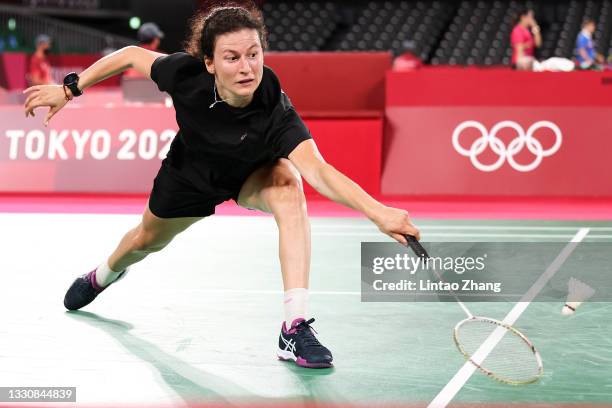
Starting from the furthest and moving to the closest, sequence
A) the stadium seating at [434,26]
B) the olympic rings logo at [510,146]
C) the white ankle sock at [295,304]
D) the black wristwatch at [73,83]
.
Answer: the stadium seating at [434,26]
the olympic rings logo at [510,146]
the black wristwatch at [73,83]
the white ankle sock at [295,304]

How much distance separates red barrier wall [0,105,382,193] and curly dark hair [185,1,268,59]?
5776mm

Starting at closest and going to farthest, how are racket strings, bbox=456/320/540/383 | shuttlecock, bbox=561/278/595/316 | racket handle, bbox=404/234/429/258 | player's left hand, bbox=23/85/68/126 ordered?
1. racket handle, bbox=404/234/429/258
2. racket strings, bbox=456/320/540/383
3. player's left hand, bbox=23/85/68/126
4. shuttlecock, bbox=561/278/595/316

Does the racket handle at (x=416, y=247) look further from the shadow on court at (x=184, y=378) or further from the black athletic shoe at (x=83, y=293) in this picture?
the black athletic shoe at (x=83, y=293)

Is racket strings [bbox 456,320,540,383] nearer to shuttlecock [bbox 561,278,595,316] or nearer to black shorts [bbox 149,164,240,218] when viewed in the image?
shuttlecock [bbox 561,278,595,316]

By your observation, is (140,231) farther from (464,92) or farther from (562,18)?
(562,18)

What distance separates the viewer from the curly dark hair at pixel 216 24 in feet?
11.7

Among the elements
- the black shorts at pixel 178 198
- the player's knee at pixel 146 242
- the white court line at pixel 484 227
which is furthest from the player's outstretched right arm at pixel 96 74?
the white court line at pixel 484 227

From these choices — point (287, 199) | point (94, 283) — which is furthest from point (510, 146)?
point (287, 199)

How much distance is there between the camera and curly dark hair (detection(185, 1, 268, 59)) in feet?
11.7

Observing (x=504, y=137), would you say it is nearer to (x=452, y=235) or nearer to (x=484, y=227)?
(x=484, y=227)

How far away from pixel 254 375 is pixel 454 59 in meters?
19.3

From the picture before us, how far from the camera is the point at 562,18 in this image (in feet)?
76.4

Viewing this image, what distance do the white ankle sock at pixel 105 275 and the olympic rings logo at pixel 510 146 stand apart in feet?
18.1

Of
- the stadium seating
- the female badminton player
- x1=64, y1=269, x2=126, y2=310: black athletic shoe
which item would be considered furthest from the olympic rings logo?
the stadium seating
